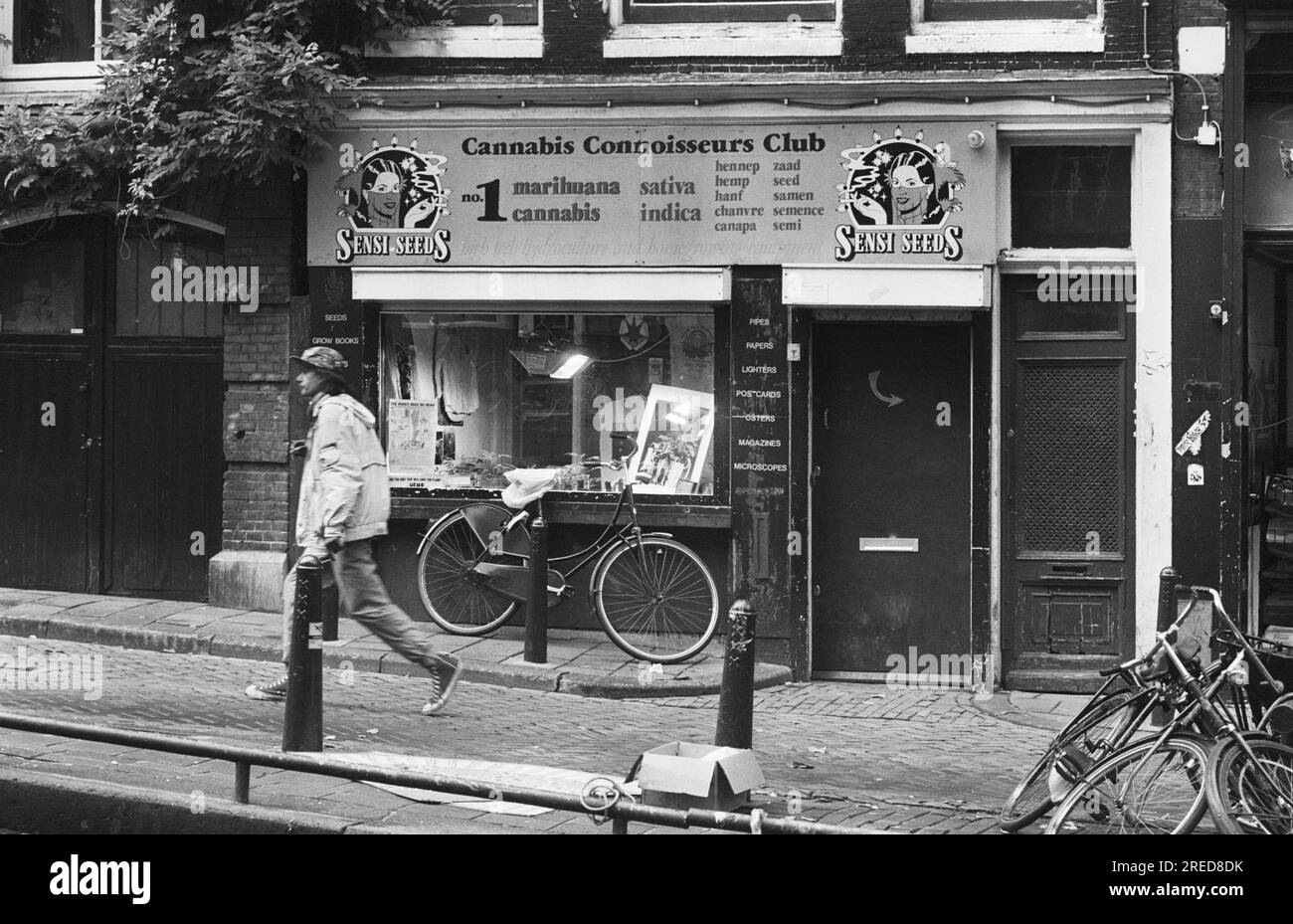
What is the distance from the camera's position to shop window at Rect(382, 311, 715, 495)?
37.0ft

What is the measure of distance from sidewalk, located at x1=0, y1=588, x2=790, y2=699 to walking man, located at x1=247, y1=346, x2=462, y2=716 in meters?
1.28

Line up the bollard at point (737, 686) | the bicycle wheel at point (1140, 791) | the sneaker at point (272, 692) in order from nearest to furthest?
the bicycle wheel at point (1140, 791)
the bollard at point (737, 686)
the sneaker at point (272, 692)

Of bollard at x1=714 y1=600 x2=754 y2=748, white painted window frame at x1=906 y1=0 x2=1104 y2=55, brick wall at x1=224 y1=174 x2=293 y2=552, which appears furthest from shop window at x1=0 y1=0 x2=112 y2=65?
bollard at x1=714 y1=600 x2=754 y2=748

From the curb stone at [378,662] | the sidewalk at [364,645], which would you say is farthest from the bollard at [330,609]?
the curb stone at [378,662]

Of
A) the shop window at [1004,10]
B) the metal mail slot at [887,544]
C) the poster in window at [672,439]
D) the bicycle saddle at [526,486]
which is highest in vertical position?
the shop window at [1004,10]

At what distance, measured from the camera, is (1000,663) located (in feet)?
35.4

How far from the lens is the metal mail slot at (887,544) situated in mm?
10922

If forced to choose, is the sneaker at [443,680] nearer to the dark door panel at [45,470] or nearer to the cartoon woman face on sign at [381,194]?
the cartoon woman face on sign at [381,194]

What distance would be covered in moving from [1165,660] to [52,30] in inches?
398

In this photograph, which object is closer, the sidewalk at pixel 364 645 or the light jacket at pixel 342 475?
the light jacket at pixel 342 475

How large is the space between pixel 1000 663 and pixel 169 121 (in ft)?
23.5

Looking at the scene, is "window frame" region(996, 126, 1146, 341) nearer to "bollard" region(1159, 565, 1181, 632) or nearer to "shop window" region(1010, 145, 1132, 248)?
"shop window" region(1010, 145, 1132, 248)

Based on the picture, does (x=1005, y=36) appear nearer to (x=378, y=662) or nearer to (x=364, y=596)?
(x=364, y=596)

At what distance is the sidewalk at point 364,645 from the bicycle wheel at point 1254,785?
4.69 meters
